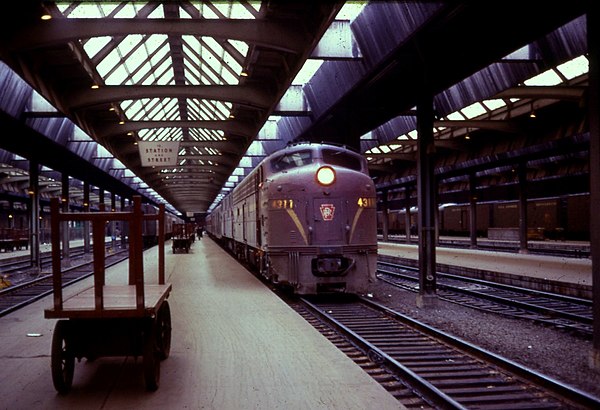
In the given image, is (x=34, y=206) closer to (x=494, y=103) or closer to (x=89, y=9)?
(x=89, y=9)

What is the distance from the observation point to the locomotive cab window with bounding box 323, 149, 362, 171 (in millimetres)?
13000

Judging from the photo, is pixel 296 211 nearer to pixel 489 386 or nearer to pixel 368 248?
pixel 368 248

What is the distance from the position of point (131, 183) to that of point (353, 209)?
3065 cm

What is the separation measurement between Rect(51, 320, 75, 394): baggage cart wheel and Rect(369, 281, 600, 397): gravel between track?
5165 mm

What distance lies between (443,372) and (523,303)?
18.7ft

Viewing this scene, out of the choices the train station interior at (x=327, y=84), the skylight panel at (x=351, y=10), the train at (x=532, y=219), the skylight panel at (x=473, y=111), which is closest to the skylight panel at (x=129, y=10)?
the train station interior at (x=327, y=84)

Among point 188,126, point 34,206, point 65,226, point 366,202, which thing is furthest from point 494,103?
point 65,226

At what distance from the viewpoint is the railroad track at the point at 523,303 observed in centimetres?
1002

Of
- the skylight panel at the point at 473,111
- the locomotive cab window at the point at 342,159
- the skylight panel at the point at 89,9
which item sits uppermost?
the skylight panel at the point at 89,9

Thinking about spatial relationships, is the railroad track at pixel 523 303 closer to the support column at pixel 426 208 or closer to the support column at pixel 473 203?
the support column at pixel 426 208

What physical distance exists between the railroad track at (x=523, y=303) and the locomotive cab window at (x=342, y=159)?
3.94 metres

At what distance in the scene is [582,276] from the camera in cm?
1563

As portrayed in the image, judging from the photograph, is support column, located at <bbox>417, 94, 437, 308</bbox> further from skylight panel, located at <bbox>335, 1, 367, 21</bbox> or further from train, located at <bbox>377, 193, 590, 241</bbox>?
train, located at <bbox>377, 193, 590, 241</bbox>

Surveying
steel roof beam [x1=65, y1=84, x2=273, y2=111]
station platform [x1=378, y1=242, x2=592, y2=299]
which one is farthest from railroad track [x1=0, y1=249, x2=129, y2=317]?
station platform [x1=378, y1=242, x2=592, y2=299]
